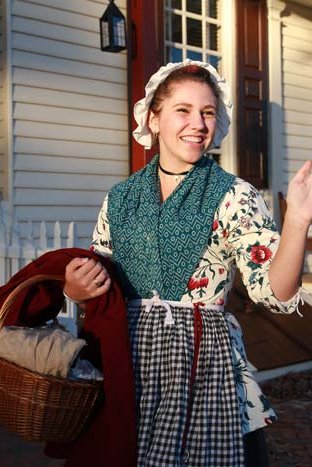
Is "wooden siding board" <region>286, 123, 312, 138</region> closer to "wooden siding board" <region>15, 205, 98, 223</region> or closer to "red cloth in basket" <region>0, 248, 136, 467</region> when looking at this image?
"wooden siding board" <region>15, 205, 98, 223</region>

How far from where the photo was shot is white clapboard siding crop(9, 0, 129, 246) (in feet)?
19.8

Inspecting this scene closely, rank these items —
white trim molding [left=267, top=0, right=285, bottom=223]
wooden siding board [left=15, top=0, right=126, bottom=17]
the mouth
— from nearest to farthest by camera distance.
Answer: the mouth, wooden siding board [left=15, top=0, right=126, bottom=17], white trim molding [left=267, top=0, right=285, bottom=223]

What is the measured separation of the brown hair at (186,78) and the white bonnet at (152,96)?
1cm

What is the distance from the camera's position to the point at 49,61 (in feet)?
20.4

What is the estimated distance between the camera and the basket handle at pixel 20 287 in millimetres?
1692

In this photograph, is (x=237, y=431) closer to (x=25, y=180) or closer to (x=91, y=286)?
(x=91, y=286)

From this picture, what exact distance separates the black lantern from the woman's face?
450 centimetres

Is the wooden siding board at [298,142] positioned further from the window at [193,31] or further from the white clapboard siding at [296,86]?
the window at [193,31]

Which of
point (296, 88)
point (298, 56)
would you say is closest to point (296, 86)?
point (296, 88)

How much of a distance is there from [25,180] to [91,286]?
4.48 metres

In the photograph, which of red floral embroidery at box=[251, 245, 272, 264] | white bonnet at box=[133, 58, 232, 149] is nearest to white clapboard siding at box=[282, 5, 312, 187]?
white bonnet at box=[133, 58, 232, 149]

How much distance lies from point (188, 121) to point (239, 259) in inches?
17.1

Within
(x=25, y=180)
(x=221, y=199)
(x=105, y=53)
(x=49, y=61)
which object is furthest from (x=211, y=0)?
(x=221, y=199)

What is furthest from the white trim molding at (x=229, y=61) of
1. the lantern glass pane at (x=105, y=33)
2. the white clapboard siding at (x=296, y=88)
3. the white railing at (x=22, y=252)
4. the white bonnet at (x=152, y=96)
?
the white bonnet at (x=152, y=96)
